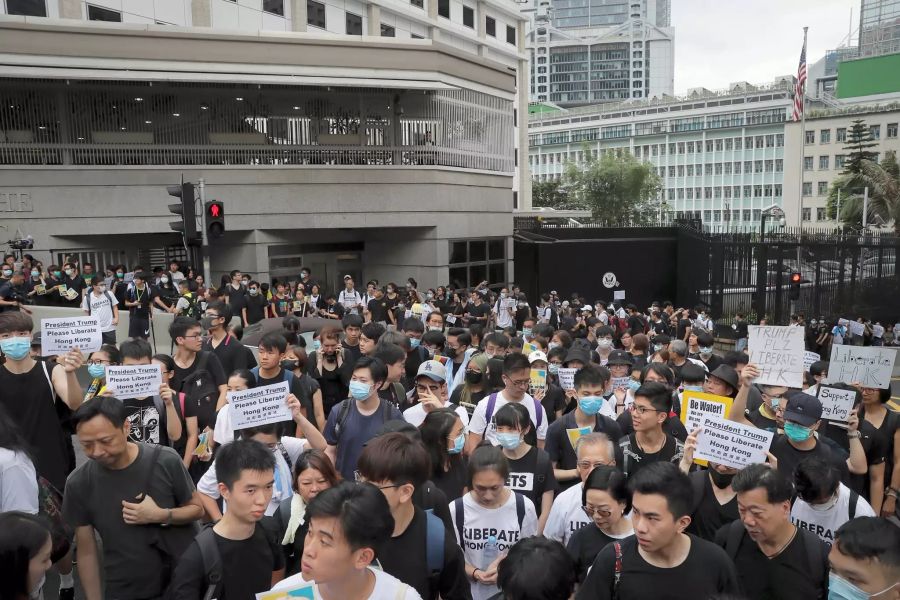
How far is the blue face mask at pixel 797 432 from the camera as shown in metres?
4.97

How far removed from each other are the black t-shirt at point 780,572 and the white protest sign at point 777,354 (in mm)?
2719

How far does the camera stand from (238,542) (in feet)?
11.1

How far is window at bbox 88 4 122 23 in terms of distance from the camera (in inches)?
893

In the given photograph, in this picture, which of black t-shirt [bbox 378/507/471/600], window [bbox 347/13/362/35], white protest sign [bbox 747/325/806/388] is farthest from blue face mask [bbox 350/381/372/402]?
window [bbox 347/13/362/35]

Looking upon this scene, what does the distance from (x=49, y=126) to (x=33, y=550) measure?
19472 mm

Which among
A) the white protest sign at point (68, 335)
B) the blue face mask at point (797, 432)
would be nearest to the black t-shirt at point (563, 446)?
the blue face mask at point (797, 432)

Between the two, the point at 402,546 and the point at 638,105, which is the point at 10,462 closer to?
the point at 402,546

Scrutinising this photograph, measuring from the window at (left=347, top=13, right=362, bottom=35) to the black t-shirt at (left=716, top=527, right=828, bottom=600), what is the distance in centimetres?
3175

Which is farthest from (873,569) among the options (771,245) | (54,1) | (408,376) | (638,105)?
(638,105)

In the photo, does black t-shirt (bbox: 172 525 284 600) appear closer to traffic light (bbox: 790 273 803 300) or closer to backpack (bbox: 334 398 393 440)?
backpack (bbox: 334 398 393 440)

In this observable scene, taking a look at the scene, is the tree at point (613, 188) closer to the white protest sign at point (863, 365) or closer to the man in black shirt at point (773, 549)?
the white protest sign at point (863, 365)

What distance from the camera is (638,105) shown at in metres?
118

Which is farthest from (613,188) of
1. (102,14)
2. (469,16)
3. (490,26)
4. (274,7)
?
(102,14)

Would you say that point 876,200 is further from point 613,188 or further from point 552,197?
point 552,197
